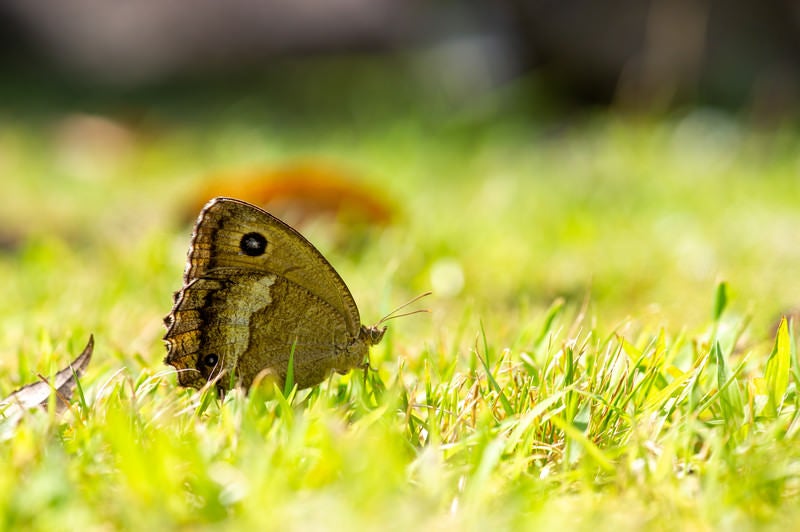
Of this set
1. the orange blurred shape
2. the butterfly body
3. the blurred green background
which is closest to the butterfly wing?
the butterfly body

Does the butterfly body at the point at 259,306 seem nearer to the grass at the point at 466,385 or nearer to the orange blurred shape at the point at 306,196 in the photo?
the grass at the point at 466,385

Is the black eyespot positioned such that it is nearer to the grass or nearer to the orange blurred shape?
the grass

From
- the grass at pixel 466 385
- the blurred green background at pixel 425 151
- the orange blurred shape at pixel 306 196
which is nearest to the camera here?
the grass at pixel 466 385

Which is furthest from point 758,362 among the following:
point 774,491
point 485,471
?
point 485,471

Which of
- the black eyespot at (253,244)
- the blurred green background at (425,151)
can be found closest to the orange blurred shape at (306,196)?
the blurred green background at (425,151)

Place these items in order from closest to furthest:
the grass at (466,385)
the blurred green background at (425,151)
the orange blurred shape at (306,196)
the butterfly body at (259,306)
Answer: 1. the grass at (466,385)
2. the butterfly body at (259,306)
3. the blurred green background at (425,151)
4. the orange blurred shape at (306,196)

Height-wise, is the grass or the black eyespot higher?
the black eyespot
